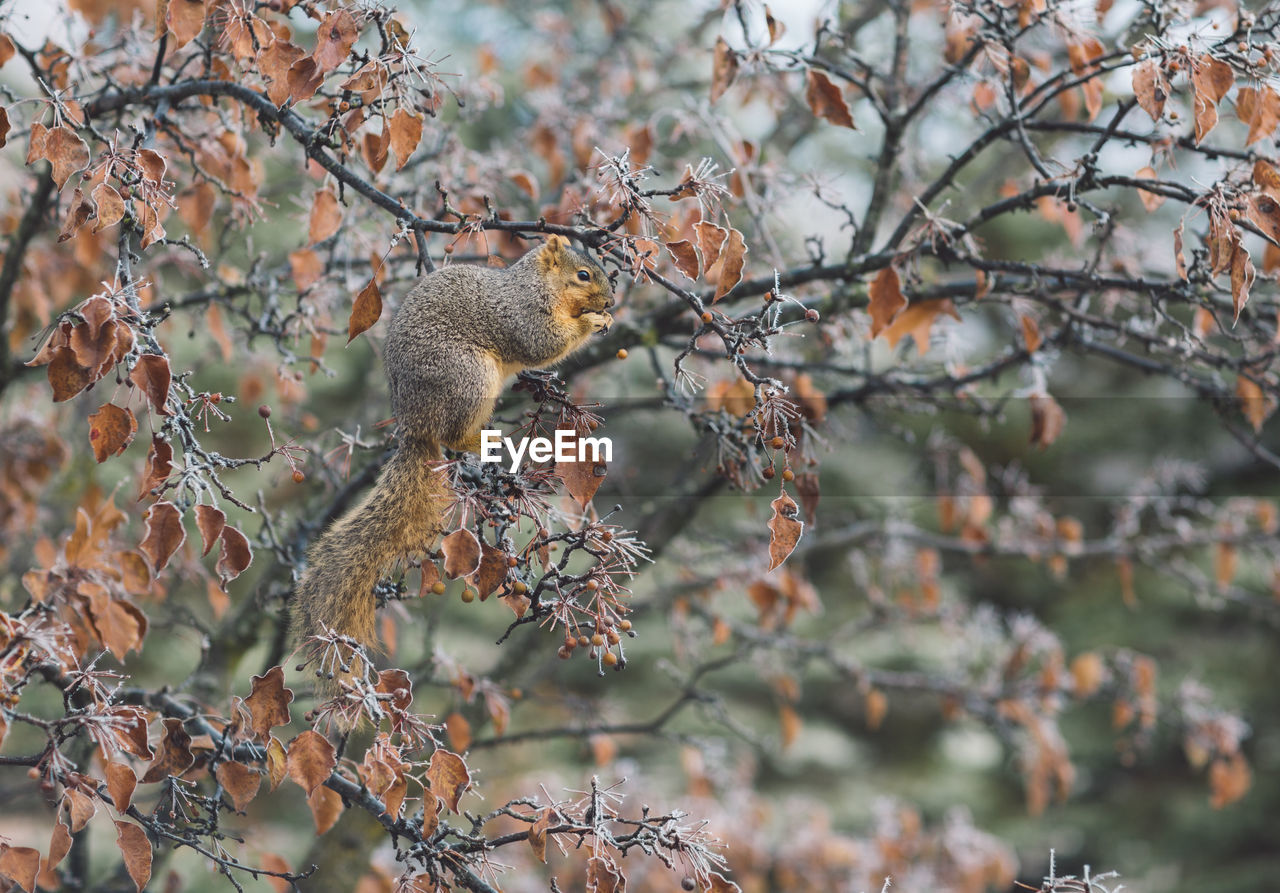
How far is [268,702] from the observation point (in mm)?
1471

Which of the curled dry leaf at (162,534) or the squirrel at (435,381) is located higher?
the squirrel at (435,381)

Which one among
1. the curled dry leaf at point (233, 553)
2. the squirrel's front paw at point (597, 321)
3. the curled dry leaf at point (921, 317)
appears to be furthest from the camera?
the curled dry leaf at point (921, 317)

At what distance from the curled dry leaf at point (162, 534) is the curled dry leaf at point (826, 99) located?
1563 mm

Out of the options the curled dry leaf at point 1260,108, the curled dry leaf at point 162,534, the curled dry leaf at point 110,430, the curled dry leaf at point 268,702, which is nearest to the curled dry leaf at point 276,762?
the curled dry leaf at point 268,702

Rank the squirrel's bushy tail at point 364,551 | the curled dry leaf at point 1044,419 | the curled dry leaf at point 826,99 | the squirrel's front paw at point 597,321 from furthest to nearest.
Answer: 1. the curled dry leaf at point 1044,419
2. the curled dry leaf at point 826,99
3. the squirrel's front paw at point 597,321
4. the squirrel's bushy tail at point 364,551

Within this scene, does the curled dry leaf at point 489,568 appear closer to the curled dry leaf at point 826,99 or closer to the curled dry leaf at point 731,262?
the curled dry leaf at point 731,262

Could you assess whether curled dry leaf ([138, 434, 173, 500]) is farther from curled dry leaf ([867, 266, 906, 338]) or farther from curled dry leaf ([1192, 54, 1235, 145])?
curled dry leaf ([1192, 54, 1235, 145])

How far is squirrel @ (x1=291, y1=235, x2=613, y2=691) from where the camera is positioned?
1722 millimetres

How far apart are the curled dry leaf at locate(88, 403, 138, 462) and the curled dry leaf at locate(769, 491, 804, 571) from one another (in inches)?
34.6

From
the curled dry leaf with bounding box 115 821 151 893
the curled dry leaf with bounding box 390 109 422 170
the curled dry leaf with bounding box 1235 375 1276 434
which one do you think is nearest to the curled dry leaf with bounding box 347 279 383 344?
the curled dry leaf with bounding box 390 109 422 170

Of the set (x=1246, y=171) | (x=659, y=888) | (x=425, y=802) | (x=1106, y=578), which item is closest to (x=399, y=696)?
(x=425, y=802)

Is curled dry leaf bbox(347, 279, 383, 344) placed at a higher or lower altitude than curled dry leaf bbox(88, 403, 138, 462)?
higher

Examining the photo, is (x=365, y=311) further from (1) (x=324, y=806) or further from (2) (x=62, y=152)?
(1) (x=324, y=806)

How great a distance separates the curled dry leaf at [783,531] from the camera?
1449mm
